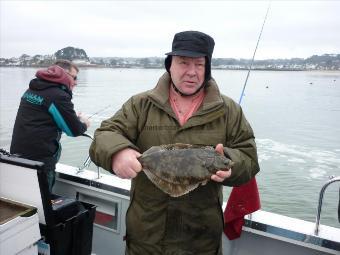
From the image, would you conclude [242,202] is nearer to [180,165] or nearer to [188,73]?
[180,165]

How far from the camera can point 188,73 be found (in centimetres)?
244

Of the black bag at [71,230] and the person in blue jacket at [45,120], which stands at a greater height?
the person in blue jacket at [45,120]

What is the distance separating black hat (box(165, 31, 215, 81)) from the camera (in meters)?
2.41

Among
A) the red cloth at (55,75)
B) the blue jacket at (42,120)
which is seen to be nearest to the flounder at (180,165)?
the blue jacket at (42,120)

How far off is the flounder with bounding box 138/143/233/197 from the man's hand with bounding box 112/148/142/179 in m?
0.06

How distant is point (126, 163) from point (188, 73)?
2.42 feet

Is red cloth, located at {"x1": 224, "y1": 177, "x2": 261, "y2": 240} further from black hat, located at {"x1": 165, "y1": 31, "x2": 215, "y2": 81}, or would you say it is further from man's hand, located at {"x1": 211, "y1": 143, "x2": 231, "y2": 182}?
black hat, located at {"x1": 165, "y1": 31, "x2": 215, "y2": 81}

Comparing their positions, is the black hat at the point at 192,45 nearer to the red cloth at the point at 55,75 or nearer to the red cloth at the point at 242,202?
the red cloth at the point at 242,202

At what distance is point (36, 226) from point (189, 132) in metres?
1.31

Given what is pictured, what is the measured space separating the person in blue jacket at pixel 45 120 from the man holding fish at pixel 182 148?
192cm

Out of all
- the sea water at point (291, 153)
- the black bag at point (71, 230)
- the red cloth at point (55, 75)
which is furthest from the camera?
the sea water at point (291, 153)

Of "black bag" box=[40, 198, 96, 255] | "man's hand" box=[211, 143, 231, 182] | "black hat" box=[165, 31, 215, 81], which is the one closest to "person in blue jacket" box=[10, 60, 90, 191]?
"black bag" box=[40, 198, 96, 255]

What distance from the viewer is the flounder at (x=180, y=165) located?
7.23 feet

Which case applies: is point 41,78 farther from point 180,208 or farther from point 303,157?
point 303,157
